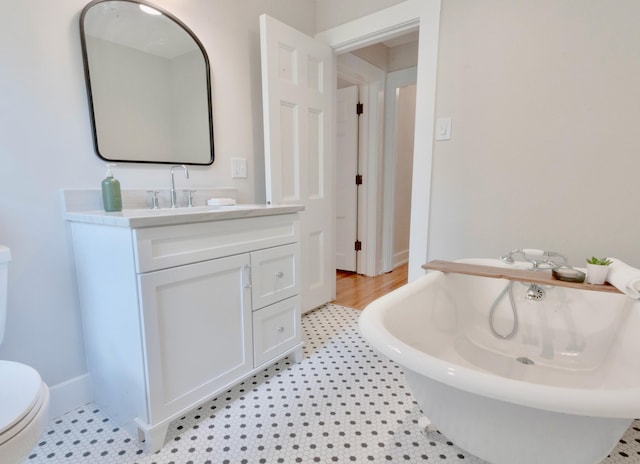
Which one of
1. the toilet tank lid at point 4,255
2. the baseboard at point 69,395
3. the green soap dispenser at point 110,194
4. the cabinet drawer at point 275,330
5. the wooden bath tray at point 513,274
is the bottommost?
the baseboard at point 69,395

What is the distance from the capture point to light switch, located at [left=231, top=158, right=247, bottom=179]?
1973 mm

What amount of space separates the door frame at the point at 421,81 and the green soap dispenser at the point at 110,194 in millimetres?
1529

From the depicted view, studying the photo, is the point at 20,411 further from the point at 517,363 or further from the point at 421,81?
the point at 421,81

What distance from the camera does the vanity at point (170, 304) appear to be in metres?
1.09

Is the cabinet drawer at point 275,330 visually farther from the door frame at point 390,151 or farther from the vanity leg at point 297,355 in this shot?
the door frame at point 390,151

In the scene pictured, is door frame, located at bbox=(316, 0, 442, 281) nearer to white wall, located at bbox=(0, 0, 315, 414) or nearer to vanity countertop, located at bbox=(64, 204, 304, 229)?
vanity countertop, located at bbox=(64, 204, 304, 229)

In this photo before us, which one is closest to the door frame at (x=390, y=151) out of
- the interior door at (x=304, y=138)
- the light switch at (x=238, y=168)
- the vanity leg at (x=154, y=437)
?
the interior door at (x=304, y=138)

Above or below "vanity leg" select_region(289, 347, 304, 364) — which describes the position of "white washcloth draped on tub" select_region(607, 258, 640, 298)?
above

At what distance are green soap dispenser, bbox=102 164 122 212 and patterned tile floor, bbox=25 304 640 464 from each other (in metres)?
0.88

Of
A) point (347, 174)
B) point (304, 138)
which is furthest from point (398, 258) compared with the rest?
point (304, 138)

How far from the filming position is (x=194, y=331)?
123cm

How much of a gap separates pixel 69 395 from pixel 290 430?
0.98m

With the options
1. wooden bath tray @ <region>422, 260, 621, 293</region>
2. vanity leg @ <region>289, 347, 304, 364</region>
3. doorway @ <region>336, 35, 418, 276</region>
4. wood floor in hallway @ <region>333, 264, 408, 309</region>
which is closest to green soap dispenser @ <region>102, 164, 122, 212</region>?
vanity leg @ <region>289, 347, 304, 364</region>

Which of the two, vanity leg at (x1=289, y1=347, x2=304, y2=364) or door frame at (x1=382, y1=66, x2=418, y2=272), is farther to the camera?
door frame at (x1=382, y1=66, x2=418, y2=272)
